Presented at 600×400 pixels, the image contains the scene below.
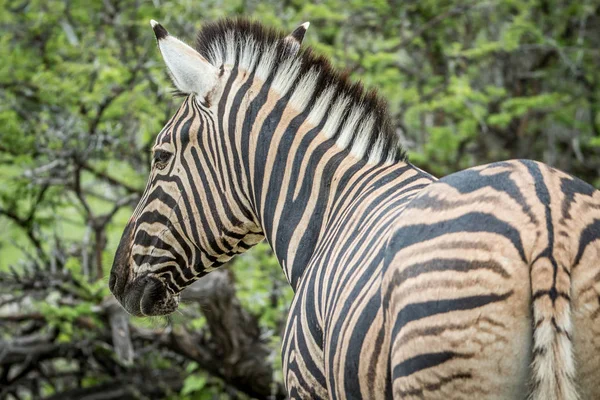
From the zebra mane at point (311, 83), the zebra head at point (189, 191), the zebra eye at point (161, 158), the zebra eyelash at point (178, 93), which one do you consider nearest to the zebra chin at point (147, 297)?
the zebra head at point (189, 191)

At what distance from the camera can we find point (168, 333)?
25.0ft

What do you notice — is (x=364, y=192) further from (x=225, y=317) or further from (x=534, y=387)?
(x=225, y=317)

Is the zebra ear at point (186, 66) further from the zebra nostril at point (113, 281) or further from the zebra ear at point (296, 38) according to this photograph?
the zebra nostril at point (113, 281)

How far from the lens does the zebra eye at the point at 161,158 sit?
146 inches

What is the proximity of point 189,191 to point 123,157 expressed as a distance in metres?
5.25

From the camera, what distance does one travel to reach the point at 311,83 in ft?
11.5

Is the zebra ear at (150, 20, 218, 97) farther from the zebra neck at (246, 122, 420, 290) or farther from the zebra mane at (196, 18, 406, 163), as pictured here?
the zebra neck at (246, 122, 420, 290)

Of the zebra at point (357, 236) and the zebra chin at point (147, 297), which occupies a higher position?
the zebra at point (357, 236)

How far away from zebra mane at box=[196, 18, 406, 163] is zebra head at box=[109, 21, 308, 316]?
0.08 m

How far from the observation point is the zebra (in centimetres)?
215

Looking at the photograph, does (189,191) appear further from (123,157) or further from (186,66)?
(123,157)

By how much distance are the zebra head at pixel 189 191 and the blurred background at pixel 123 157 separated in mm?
2277

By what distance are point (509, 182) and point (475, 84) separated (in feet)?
34.7

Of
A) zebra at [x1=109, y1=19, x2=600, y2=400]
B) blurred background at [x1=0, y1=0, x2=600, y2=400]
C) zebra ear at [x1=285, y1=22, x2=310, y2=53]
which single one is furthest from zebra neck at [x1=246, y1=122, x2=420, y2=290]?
blurred background at [x1=0, y1=0, x2=600, y2=400]
